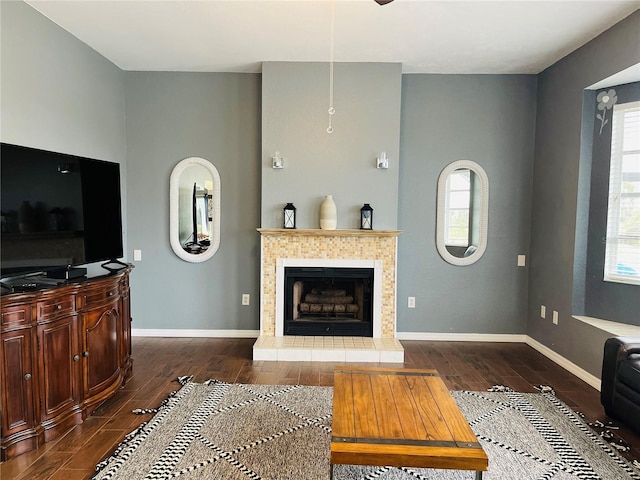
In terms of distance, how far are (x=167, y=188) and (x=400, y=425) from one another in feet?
11.8

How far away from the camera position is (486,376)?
3480mm

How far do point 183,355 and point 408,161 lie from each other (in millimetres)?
3077

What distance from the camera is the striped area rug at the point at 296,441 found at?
2145 mm

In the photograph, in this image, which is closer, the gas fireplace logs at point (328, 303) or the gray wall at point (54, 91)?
the gray wall at point (54, 91)

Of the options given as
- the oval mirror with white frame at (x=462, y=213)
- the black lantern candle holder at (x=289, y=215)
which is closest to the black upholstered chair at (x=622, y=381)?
the oval mirror with white frame at (x=462, y=213)

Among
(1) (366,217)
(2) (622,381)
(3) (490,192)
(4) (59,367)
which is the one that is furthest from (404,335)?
(4) (59,367)

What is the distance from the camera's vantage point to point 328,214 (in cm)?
402

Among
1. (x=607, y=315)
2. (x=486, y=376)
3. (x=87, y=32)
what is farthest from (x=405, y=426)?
(x=87, y=32)

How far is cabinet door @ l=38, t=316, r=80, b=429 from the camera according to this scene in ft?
7.85

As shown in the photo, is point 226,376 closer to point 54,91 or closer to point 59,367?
point 59,367

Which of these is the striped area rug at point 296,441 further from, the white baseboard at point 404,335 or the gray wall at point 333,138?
the gray wall at point 333,138

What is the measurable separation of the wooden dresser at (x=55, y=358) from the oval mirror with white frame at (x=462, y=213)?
323cm

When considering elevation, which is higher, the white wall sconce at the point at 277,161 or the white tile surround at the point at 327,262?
the white wall sconce at the point at 277,161

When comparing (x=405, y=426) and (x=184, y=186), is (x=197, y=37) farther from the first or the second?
(x=405, y=426)
